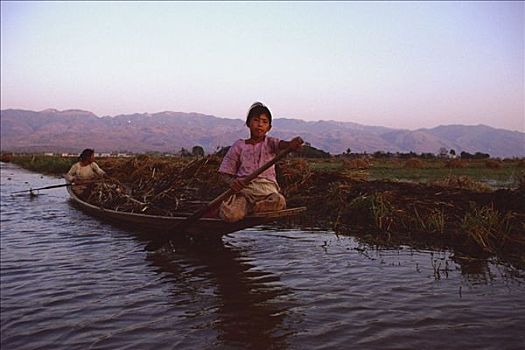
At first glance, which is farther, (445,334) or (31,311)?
(31,311)

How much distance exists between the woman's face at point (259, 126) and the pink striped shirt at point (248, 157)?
0.10m

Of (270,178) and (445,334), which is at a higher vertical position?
(270,178)

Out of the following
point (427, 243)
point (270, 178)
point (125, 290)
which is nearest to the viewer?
point (125, 290)

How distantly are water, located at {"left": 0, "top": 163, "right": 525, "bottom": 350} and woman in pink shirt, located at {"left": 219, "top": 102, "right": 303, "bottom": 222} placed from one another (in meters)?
0.67

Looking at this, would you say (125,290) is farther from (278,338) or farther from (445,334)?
(445,334)

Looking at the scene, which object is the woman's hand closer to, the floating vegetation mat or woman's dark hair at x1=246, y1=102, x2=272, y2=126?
woman's dark hair at x1=246, y1=102, x2=272, y2=126

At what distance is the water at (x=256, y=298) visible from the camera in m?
3.45

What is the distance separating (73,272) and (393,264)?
363 centimetres

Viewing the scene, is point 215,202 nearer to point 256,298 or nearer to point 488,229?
point 256,298

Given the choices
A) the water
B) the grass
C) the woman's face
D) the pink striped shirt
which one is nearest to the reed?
the water

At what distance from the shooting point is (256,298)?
441cm

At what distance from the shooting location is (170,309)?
4.12 metres

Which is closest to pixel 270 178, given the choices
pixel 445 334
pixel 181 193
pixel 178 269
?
pixel 178 269

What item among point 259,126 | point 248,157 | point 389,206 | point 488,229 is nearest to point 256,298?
point 248,157
